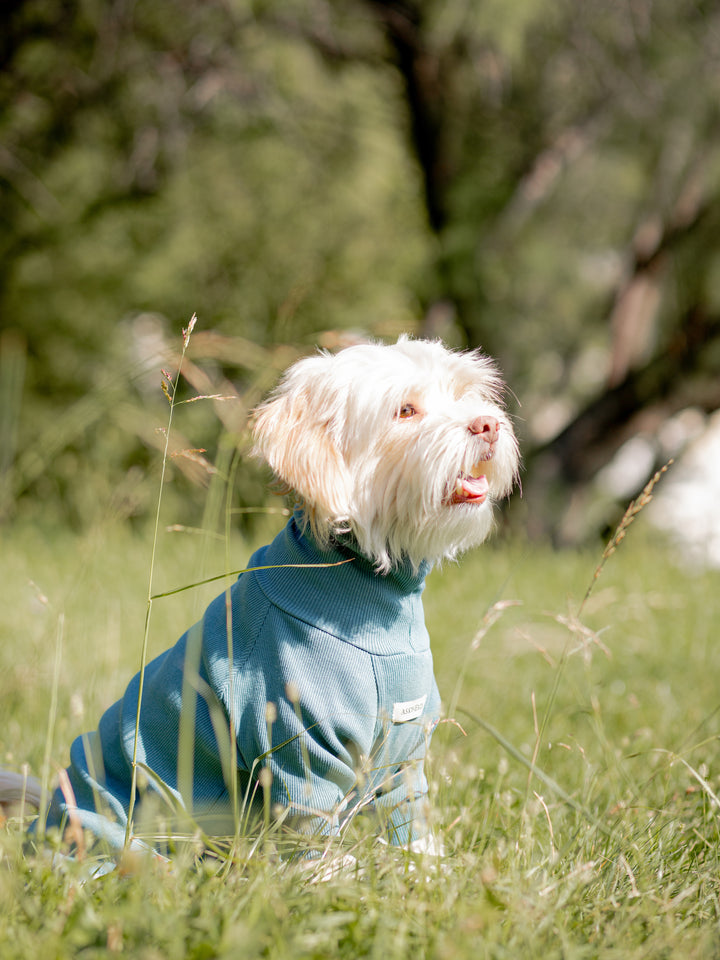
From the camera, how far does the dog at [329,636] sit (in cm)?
187

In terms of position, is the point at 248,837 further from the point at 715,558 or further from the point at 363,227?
the point at 363,227

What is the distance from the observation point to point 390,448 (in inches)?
82.6

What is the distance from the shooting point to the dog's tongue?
2080mm

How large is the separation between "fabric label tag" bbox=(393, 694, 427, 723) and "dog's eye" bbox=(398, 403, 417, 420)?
2.26 ft

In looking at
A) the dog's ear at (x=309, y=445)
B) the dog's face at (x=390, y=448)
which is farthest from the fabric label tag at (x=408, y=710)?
the dog's ear at (x=309, y=445)

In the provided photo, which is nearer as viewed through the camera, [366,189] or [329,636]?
[329,636]

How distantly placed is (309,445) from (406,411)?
273mm

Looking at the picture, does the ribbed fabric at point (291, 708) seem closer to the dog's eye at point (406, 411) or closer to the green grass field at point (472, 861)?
the green grass field at point (472, 861)

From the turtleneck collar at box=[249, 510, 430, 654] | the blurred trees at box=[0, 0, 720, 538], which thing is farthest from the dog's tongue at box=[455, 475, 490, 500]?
the blurred trees at box=[0, 0, 720, 538]

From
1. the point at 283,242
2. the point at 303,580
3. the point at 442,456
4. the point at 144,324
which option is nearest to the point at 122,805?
the point at 303,580

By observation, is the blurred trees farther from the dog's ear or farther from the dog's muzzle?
the dog's muzzle

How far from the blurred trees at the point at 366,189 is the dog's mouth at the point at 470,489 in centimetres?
511

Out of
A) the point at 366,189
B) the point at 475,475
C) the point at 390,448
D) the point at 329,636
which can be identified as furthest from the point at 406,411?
the point at 366,189

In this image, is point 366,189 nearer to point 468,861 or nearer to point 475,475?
point 475,475
